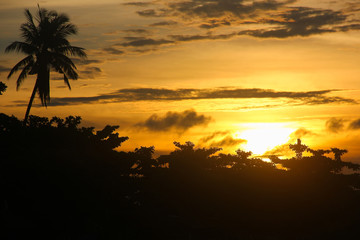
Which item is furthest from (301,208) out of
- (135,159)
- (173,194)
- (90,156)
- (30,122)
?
(30,122)

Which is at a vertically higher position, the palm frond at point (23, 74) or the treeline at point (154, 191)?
the palm frond at point (23, 74)

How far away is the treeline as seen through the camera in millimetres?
29672

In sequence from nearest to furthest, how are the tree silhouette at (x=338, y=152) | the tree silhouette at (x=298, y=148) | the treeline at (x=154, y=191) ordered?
1. the treeline at (x=154, y=191)
2. the tree silhouette at (x=338, y=152)
3. the tree silhouette at (x=298, y=148)

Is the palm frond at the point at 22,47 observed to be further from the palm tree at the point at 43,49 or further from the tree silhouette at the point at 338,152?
the tree silhouette at the point at 338,152

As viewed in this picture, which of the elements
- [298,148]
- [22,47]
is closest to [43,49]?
[22,47]

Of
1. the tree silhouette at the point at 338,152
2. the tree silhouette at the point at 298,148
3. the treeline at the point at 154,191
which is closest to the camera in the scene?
the treeline at the point at 154,191

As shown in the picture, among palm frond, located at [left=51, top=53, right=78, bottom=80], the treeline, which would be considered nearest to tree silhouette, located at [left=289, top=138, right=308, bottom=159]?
the treeline

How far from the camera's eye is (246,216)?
37188 mm

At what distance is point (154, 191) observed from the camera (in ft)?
124

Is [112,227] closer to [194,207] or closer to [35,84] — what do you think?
[194,207]

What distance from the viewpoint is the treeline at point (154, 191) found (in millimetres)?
29672

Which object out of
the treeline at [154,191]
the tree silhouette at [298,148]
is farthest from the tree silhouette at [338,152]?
the tree silhouette at [298,148]

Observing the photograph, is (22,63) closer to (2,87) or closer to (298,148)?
(2,87)

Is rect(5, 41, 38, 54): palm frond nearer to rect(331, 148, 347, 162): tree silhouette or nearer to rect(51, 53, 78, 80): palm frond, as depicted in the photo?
rect(51, 53, 78, 80): palm frond
